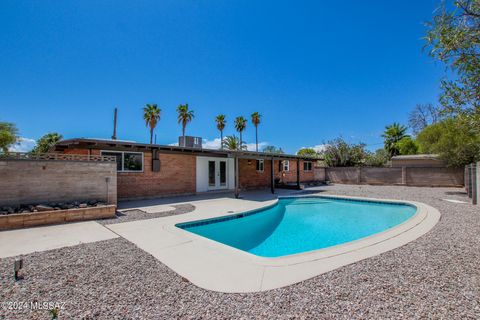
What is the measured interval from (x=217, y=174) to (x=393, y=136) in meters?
35.2

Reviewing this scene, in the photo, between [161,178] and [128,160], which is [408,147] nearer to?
[161,178]

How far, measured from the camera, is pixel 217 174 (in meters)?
15.3

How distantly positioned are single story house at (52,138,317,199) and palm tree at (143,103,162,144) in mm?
14081

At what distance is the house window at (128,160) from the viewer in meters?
10.9

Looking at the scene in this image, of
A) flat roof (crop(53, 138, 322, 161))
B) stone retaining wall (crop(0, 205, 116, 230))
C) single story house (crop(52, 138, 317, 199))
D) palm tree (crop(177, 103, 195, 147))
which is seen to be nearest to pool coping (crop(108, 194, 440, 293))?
stone retaining wall (crop(0, 205, 116, 230))

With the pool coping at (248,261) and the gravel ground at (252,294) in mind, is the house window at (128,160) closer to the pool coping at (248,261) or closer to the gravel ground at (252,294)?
the pool coping at (248,261)

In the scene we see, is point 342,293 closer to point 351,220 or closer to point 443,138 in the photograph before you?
point 351,220

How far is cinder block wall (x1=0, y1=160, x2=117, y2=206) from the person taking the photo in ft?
22.7

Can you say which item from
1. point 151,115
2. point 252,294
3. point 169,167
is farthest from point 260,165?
point 151,115

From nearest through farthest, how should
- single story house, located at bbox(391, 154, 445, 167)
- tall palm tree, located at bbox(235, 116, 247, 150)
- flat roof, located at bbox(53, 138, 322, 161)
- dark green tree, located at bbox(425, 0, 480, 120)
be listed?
1. dark green tree, located at bbox(425, 0, 480, 120)
2. flat roof, located at bbox(53, 138, 322, 161)
3. single story house, located at bbox(391, 154, 445, 167)
4. tall palm tree, located at bbox(235, 116, 247, 150)

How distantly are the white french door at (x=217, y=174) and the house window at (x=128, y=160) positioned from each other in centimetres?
443

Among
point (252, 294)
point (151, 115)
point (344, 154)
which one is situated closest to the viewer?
point (252, 294)

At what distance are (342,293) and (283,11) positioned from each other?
39.3ft

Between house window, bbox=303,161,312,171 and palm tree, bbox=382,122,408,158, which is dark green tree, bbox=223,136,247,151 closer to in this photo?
house window, bbox=303,161,312,171
